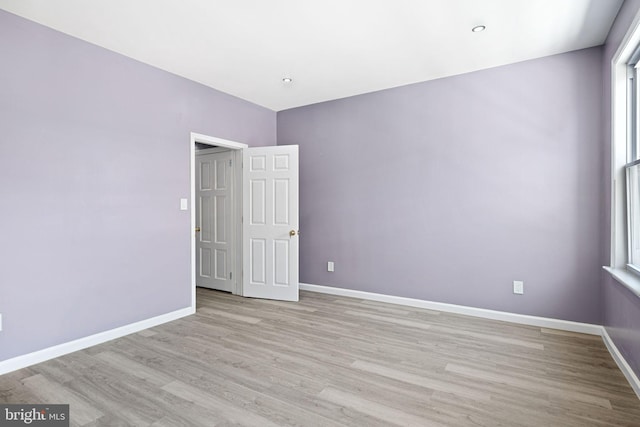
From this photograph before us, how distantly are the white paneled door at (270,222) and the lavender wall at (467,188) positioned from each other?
1.91 ft

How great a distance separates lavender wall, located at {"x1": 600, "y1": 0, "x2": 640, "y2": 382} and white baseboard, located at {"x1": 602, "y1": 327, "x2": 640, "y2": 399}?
40 mm

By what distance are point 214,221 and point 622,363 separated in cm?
470

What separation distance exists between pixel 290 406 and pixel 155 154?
2.80 m

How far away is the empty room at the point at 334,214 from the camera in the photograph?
7.44ft

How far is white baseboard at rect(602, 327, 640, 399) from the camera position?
2.17 meters

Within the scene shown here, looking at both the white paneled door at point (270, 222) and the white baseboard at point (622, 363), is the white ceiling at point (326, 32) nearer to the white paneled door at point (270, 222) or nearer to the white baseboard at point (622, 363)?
the white paneled door at point (270, 222)

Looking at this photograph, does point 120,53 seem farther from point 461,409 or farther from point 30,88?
point 461,409

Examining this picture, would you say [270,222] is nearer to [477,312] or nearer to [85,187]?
[85,187]

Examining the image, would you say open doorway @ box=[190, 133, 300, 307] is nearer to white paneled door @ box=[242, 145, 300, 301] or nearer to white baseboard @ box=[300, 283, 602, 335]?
white paneled door @ box=[242, 145, 300, 301]

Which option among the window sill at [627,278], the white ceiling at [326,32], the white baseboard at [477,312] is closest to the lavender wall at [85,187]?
the white ceiling at [326,32]

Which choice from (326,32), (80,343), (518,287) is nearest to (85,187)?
(80,343)

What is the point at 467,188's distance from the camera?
147 inches

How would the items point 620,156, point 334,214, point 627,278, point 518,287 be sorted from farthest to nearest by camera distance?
point 334,214 < point 518,287 < point 620,156 < point 627,278

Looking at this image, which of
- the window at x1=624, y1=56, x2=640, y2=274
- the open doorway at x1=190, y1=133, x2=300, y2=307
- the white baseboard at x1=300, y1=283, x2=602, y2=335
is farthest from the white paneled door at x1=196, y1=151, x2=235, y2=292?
the window at x1=624, y1=56, x2=640, y2=274
